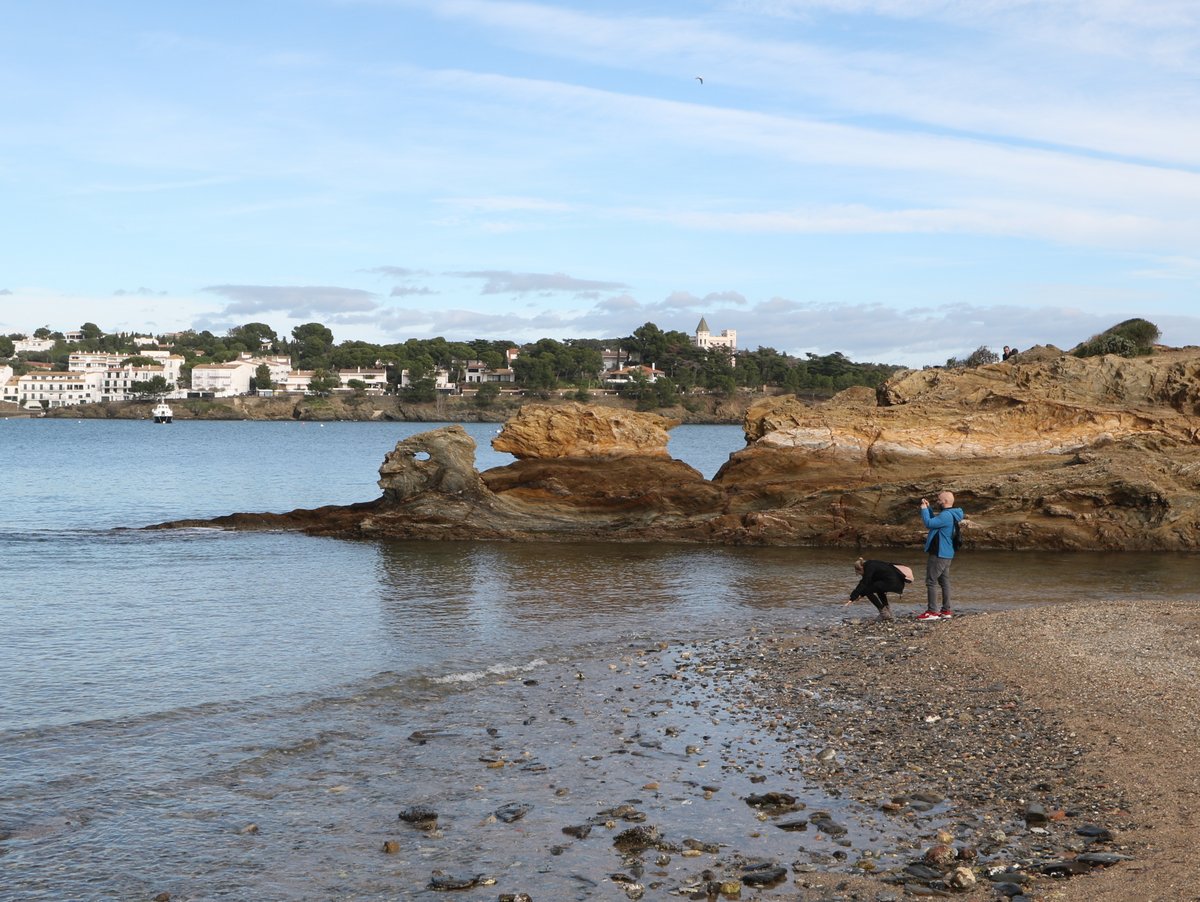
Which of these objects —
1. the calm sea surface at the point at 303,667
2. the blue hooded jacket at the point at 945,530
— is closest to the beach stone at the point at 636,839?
the calm sea surface at the point at 303,667

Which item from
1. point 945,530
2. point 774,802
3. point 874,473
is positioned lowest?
point 774,802

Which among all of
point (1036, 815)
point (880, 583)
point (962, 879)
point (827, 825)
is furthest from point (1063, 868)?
point (880, 583)

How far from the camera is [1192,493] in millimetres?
27719

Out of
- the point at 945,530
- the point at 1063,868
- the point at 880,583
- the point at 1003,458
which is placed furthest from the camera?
the point at 1003,458

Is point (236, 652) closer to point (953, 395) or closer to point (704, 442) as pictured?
point (953, 395)

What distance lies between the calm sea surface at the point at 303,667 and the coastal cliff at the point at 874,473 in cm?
130

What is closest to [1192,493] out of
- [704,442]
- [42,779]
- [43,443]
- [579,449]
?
[579,449]

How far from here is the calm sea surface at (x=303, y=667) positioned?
905 centimetres

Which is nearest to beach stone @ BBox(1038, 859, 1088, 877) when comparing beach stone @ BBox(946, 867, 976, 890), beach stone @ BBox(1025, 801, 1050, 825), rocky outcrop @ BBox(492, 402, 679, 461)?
beach stone @ BBox(946, 867, 976, 890)

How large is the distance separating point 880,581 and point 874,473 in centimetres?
1155

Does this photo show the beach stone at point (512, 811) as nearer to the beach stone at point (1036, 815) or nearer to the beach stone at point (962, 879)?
the beach stone at point (962, 879)

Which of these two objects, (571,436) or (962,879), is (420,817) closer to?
(962,879)

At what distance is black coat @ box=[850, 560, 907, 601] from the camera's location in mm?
18422

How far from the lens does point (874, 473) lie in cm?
2964
